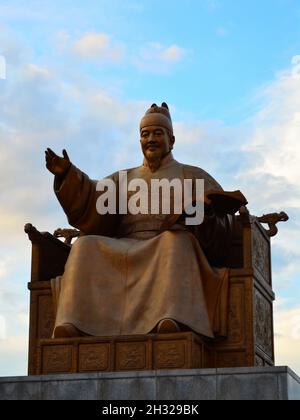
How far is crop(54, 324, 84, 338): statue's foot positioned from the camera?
9828 millimetres

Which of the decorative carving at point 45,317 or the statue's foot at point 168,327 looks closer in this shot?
the statue's foot at point 168,327

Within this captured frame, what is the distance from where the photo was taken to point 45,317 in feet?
35.0

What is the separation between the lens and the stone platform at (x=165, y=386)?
8930mm

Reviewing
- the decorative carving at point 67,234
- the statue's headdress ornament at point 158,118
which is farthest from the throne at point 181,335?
the statue's headdress ornament at point 158,118

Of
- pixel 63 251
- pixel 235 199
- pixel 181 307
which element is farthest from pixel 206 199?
pixel 63 251

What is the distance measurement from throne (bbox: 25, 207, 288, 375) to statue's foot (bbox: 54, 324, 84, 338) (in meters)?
0.07

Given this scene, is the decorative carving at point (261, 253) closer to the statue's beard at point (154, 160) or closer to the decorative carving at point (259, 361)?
the decorative carving at point (259, 361)

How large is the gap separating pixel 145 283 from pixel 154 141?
5.53 feet

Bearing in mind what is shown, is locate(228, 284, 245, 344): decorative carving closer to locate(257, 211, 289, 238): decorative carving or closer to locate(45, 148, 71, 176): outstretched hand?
locate(257, 211, 289, 238): decorative carving

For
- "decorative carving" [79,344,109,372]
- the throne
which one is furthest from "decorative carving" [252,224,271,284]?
"decorative carving" [79,344,109,372]

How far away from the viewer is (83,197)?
10.9 meters

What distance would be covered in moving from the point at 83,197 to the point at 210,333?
76.7 inches

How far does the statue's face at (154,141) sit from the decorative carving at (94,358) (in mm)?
2284
